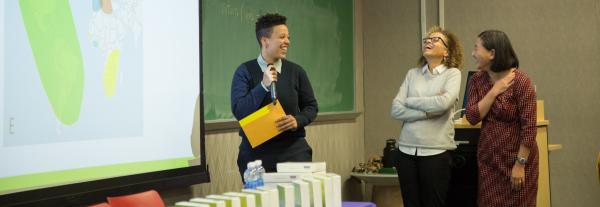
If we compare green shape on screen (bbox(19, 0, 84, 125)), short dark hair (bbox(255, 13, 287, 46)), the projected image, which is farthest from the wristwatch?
green shape on screen (bbox(19, 0, 84, 125))

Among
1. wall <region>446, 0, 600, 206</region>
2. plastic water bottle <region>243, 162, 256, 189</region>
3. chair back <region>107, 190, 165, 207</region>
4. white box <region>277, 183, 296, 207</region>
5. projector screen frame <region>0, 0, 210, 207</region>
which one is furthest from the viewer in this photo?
wall <region>446, 0, 600, 206</region>

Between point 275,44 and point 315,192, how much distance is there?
1.24 m

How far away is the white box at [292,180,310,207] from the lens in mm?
1864

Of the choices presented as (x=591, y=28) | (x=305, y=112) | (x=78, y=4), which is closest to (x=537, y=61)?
(x=591, y=28)

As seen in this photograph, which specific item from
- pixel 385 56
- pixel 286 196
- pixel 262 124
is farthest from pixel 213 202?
pixel 385 56

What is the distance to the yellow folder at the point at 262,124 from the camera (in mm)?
2779

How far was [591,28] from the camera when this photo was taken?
16.1 feet

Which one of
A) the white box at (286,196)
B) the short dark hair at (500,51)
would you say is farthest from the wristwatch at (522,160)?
the white box at (286,196)

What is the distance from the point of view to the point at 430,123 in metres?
3.61

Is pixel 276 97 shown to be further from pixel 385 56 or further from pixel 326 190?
pixel 385 56

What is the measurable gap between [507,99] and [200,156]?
1.61 m

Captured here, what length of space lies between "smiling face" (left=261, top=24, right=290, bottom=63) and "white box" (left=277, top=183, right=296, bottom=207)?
127 cm

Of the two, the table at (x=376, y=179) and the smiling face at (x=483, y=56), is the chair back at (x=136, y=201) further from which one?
the table at (x=376, y=179)

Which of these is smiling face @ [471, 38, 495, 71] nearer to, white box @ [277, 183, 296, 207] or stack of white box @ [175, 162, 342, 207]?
stack of white box @ [175, 162, 342, 207]
